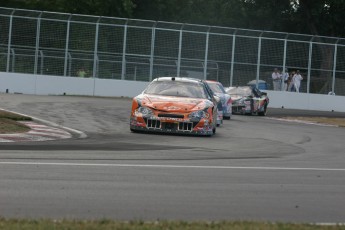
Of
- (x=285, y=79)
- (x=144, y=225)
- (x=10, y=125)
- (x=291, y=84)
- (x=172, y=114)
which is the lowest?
(x=144, y=225)

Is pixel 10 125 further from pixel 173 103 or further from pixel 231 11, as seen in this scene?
pixel 231 11

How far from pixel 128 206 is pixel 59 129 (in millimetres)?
10689

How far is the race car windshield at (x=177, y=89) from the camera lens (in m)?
20.3

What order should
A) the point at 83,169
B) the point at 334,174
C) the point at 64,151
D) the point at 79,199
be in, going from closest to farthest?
the point at 79,199 < the point at 83,169 < the point at 334,174 < the point at 64,151

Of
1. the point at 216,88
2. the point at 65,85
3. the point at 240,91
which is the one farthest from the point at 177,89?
the point at 65,85

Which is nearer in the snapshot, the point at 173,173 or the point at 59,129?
the point at 173,173

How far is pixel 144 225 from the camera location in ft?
24.0

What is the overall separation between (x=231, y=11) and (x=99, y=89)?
27.7 meters

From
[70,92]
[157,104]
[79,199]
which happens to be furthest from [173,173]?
[70,92]

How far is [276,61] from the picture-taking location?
42.3m

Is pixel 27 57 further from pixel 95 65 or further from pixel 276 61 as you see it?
pixel 276 61

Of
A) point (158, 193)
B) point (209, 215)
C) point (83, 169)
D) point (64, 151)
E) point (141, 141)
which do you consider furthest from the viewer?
point (141, 141)

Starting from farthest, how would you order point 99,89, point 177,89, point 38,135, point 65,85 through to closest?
point 99,89
point 65,85
point 177,89
point 38,135

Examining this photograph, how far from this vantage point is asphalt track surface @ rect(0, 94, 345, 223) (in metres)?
8.53
